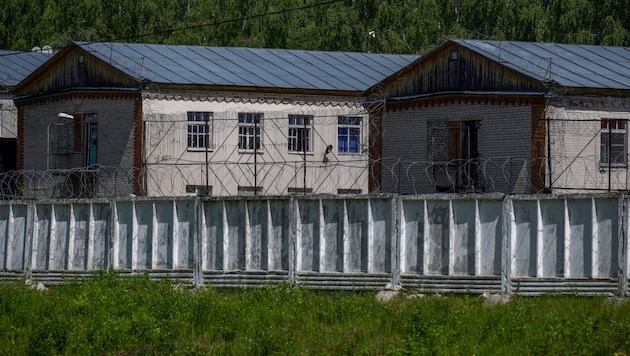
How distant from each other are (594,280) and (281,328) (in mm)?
4838

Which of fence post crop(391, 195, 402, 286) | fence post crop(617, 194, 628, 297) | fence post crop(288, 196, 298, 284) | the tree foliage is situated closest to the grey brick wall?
fence post crop(288, 196, 298, 284)

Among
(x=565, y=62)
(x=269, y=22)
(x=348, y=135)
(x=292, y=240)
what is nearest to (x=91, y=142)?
(x=348, y=135)

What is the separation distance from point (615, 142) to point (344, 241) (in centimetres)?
1663

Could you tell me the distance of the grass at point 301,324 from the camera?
57.2 ft

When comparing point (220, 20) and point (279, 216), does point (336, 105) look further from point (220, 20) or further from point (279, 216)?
point (220, 20)

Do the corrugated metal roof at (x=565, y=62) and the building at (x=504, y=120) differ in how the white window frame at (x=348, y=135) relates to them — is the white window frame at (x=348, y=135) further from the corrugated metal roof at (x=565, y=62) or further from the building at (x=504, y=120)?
the corrugated metal roof at (x=565, y=62)

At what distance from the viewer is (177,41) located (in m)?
70.4

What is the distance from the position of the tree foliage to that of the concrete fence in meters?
43.6

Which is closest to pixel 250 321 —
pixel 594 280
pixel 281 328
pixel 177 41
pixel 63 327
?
pixel 281 328

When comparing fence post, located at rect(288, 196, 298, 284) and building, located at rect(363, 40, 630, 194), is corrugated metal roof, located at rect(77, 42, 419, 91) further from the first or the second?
fence post, located at rect(288, 196, 298, 284)

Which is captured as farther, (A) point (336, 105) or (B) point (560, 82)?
(A) point (336, 105)

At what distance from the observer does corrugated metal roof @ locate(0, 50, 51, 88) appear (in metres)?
53.5

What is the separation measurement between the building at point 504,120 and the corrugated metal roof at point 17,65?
18887 millimetres

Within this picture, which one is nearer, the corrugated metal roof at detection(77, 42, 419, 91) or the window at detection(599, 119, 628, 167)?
the window at detection(599, 119, 628, 167)
